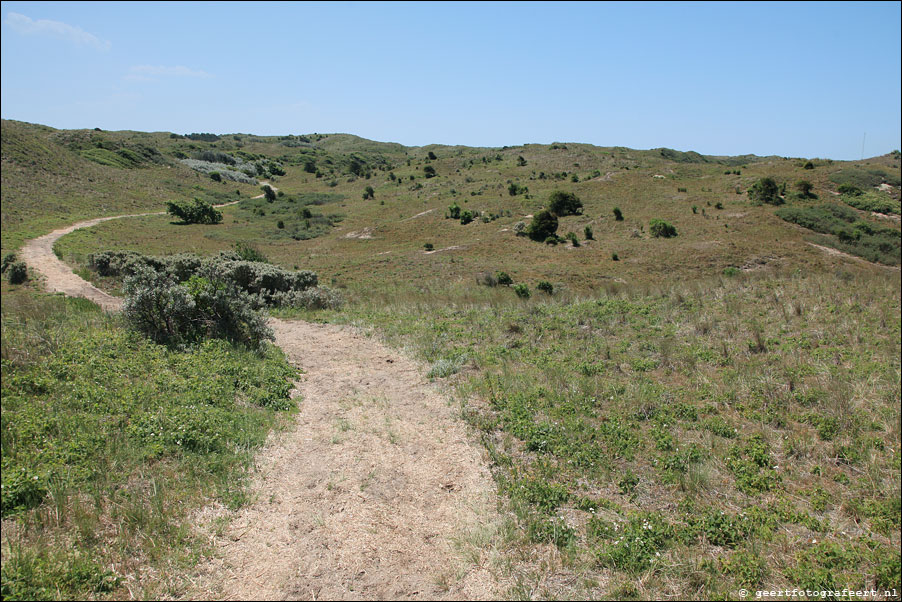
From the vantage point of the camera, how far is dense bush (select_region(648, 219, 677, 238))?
3206cm

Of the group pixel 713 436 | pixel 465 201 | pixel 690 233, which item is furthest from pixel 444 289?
pixel 465 201

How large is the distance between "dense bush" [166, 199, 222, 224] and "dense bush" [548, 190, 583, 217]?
3306 cm

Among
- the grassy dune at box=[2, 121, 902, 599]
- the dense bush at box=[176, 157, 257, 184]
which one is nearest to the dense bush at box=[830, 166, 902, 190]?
the grassy dune at box=[2, 121, 902, 599]

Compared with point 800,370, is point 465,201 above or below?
above

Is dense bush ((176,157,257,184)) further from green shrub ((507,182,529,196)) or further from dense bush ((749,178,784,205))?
dense bush ((749,178,784,205))

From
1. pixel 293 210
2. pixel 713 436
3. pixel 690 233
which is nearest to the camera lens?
pixel 713 436

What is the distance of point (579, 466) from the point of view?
5734mm

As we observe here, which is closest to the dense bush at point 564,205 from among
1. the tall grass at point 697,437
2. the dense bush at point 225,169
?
the tall grass at point 697,437

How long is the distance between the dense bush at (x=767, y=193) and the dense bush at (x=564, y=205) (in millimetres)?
13568

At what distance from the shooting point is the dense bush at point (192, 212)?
4322cm

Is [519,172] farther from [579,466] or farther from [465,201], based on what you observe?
[579,466]

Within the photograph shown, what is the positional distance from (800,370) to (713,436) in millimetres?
2905

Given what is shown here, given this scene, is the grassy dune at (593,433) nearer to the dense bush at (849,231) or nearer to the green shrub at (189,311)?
the green shrub at (189,311)

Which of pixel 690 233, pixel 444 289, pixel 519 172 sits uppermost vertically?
pixel 519 172
